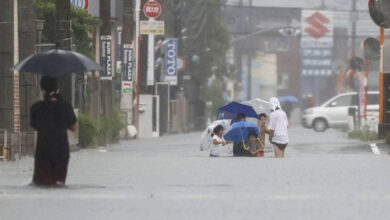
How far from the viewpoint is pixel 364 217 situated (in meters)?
12.4

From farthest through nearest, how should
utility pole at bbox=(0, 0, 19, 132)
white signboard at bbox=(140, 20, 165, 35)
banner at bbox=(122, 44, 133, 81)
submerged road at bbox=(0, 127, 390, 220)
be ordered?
1. white signboard at bbox=(140, 20, 165, 35)
2. banner at bbox=(122, 44, 133, 81)
3. utility pole at bbox=(0, 0, 19, 132)
4. submerged road at bbox=(0, 127, 390, 220)

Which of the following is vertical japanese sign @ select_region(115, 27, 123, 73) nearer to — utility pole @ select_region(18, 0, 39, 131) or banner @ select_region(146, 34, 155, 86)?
banner @ select_region(146, 34, 155, 86)

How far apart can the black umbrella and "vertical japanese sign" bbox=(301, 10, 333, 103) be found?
4561 inches

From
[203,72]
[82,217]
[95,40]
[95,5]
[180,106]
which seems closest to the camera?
[82,217]

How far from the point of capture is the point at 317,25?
5300 inches

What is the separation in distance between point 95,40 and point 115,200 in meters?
36.4

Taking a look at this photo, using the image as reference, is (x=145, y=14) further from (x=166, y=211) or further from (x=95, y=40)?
(x=166, y=211)

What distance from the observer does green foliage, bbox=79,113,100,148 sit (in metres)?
36.3

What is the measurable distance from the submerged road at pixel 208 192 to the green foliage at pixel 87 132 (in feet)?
48.0

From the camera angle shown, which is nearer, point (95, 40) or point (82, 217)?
point (82, 217)

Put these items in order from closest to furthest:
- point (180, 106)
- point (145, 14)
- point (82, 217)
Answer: point (82, 217) < point (145, 14) < point (180, 106)

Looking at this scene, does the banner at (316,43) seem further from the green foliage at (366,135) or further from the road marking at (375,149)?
the road marking at (375,149)

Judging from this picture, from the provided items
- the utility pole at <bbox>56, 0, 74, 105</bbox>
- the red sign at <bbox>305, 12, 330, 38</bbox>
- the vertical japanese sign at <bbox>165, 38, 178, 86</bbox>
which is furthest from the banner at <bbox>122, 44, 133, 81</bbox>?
the red sign at <bbox>305, 12, 330, 38</bbox>

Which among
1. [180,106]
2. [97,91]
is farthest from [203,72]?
[97,91]
